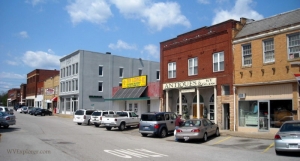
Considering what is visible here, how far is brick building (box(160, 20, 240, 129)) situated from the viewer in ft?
80.2

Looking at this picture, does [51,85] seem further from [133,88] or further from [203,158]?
[203,158]

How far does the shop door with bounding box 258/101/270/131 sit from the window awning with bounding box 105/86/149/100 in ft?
45.8

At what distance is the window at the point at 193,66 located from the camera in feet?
90.5

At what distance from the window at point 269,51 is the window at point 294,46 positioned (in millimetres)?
1270

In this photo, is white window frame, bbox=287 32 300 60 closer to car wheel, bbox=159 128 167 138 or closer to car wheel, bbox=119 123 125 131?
car wheel, bbox=159 128 167 138

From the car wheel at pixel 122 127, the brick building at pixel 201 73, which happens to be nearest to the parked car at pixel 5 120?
the car wheel at pixel 122 127

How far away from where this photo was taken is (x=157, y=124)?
21578 mm

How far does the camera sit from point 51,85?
68188mm

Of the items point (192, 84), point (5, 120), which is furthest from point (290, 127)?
point (5, 120)

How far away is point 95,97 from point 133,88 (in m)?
16.5

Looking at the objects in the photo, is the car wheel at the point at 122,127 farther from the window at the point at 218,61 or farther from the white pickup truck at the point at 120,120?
the window at the point at 218,61

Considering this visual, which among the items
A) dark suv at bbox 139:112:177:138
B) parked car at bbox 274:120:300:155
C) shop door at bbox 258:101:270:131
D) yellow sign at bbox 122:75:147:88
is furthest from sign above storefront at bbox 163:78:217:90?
parked car at bbox 274:120:300:155

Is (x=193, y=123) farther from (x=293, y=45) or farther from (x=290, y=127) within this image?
(x=293, y=45)

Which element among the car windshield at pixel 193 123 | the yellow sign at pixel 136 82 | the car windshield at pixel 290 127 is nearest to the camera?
the car windshield at pixel 290 127
